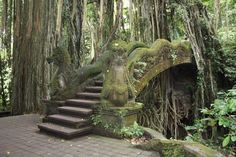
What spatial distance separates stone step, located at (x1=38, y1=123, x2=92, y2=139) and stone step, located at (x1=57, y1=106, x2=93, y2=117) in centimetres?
29

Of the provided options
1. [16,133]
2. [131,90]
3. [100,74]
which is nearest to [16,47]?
[100,74]

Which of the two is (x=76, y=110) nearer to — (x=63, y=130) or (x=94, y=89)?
(x=63, y=130)

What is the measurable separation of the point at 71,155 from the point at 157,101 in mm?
5178

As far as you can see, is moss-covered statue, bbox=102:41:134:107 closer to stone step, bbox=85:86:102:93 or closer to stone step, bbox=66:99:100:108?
stone step, bbox=66:99:100:108

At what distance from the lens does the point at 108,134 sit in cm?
517

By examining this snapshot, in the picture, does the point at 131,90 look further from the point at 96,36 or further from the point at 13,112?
the point at 13,112

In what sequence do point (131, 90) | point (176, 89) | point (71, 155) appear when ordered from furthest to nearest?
point (176, 89) → point (131, 90) → point (71, 155)

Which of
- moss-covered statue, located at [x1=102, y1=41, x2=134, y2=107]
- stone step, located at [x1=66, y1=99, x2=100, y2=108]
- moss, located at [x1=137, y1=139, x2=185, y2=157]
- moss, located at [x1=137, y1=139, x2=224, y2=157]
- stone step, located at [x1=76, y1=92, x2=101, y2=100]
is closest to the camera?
moss, located at [x1=137, y1=139, x2=224, y2=157]

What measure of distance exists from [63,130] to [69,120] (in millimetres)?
264

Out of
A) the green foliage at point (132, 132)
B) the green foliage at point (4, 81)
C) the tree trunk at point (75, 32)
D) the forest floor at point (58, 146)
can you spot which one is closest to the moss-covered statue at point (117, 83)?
the green foliage at point (132, 132)

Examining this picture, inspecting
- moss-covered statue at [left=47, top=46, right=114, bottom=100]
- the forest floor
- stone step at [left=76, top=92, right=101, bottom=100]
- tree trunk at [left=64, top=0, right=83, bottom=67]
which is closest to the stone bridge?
moss-covered statue at [left=47, top=46, right=114, bottom=100]

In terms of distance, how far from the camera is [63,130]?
16.8 feet

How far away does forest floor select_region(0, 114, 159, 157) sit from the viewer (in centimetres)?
419

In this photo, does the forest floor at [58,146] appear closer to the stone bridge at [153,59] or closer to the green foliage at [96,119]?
the green foliage at [96,119]
